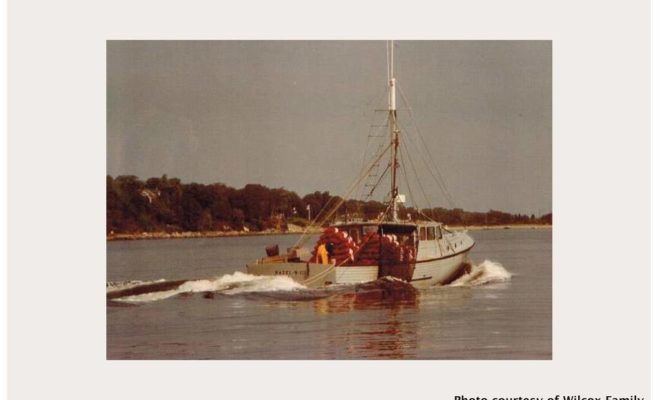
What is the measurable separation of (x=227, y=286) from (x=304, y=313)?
1.09m

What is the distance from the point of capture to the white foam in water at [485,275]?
49.5 feet

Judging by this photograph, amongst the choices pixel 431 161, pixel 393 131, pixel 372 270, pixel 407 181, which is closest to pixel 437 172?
pixel 431 161

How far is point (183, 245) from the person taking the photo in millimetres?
15062

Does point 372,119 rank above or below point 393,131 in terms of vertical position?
above

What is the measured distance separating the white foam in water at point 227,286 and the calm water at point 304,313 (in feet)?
0.04

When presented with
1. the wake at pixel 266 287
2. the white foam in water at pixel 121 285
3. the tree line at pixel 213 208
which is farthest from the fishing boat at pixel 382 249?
the white foam in water at pixel 121 285

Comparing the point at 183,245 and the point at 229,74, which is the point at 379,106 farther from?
the point at 183,245

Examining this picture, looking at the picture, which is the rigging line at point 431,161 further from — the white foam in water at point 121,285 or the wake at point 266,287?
→ the white foam in water at point 121,285

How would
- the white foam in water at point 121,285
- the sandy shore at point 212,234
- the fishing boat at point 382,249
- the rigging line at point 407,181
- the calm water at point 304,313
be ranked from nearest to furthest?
1. the calm water at point 304,313
2. the white foam in water at point 121,285
3. the sandy shore at point 212,234
4. the fishing boat at point 382,249
5. the rigging line at point 407,181

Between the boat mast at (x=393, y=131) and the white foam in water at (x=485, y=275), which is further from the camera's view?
the white foam in water at (x=485, y=275)

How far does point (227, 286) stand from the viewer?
49.1 feet

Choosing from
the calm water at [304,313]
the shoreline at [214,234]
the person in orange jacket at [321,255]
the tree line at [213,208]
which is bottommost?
the calm water at [304,313]

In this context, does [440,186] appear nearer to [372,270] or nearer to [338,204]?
[338,204]

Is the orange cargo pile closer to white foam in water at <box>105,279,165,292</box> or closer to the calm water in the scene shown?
the calm water
